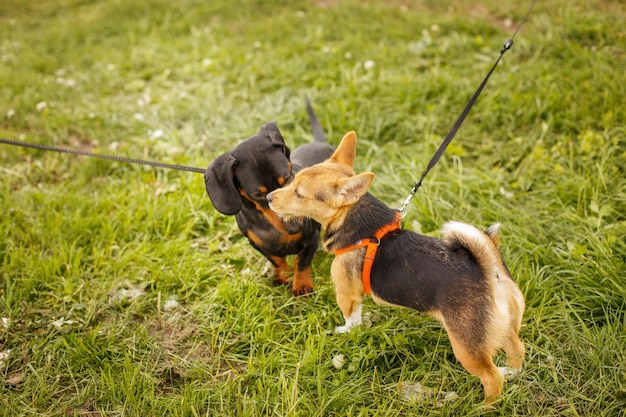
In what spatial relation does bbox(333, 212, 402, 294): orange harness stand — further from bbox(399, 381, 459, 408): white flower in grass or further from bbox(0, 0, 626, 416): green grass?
bbox(399, 381, 459, 408): white flower in grass

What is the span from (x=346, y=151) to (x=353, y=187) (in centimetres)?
57

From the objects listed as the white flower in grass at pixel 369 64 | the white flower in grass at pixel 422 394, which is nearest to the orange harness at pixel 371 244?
the white flower in grass at pixel 422 394

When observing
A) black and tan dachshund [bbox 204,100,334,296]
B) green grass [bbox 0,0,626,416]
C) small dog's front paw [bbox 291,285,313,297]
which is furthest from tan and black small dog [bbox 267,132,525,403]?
small dog's front paw [bbox 291,285,313,297]

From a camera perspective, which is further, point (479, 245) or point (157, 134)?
point (157, 134)

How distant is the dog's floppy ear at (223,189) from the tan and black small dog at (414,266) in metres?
0.30

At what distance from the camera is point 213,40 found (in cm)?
742

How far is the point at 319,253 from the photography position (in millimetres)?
3980

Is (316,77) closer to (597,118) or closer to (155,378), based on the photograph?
Answer: (597,118)

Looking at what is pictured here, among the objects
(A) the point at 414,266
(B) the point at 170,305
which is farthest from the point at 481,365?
(B) the point at 170,305

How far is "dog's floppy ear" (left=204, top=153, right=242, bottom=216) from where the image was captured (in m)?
3.06

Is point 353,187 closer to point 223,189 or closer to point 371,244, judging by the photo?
point 371,244

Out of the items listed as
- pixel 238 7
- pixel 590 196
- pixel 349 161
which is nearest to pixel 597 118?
pixel 590 196

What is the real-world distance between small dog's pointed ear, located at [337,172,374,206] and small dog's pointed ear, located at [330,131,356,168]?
0.47 m

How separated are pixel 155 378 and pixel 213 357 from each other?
0.42 metres
